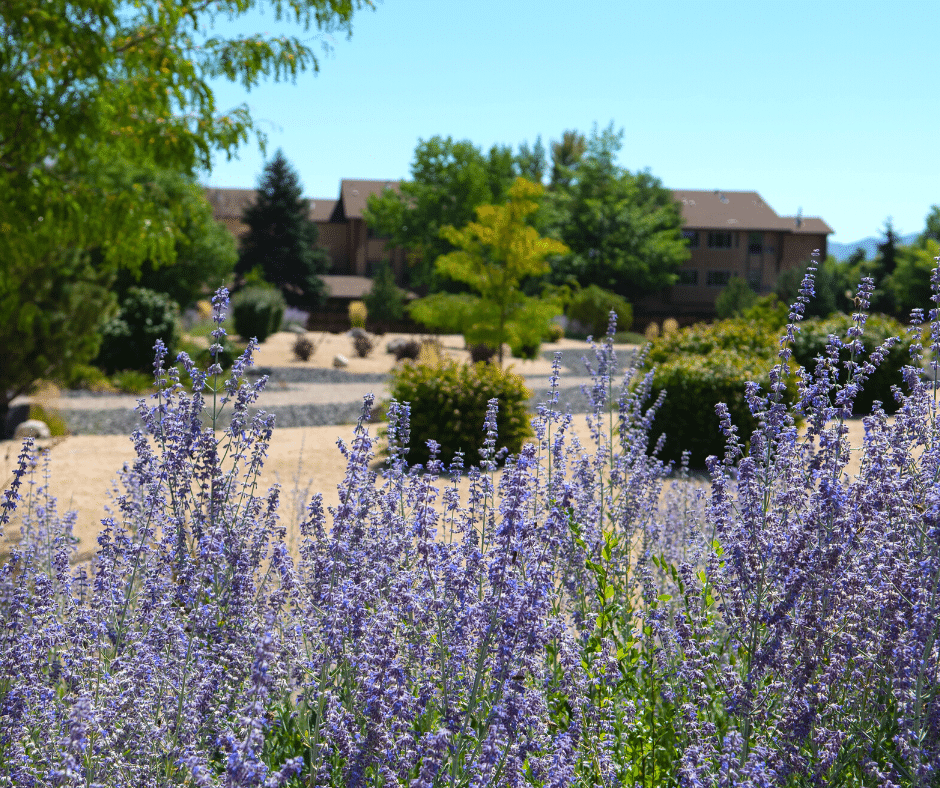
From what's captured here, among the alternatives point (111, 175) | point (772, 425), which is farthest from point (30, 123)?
point (111, 175)

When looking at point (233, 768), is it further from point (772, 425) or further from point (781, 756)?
point (772, 425)

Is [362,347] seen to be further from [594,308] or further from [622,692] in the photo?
[622,692]

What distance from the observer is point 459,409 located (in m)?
10.5

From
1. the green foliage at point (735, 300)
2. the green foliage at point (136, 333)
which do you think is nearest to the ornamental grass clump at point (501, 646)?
the green foliage at point (136, 333)

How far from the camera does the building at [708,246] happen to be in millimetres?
54531

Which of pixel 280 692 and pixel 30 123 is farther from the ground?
pixel 30 123

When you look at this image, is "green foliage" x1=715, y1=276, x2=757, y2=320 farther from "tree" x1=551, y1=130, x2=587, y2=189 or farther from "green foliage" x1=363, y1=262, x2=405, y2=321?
"tree" x1=551, y1=130, x2=587, y2=189

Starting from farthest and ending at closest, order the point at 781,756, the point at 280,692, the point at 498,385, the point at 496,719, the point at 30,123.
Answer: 1. the point at 498,385
2. the point at 30,123
3. the point at 280,692
4. the point at 781,756
5. the point at 496,719

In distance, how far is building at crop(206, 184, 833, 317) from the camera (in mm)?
54531

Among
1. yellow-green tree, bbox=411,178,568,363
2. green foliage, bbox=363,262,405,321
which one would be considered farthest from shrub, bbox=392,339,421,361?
green foliage, bbox=363,262,405,321

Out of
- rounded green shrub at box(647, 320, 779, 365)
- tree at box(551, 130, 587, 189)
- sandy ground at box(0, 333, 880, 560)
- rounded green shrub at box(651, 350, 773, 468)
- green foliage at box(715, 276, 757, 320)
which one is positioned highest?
tree at box(551, 130, 587, 189)

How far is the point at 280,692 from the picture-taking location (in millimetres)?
2867

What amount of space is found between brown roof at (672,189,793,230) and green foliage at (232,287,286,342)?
32.7m

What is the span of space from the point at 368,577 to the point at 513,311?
20.5m
